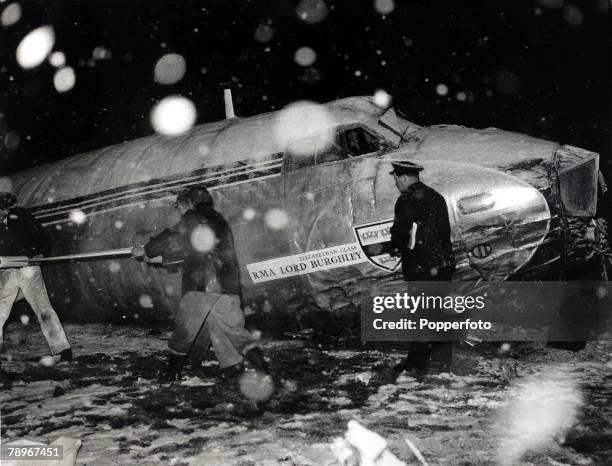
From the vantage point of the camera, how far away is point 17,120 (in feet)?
47.5

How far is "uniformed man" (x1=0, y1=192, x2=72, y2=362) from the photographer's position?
5277mm

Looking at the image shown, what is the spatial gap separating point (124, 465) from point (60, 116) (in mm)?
15366

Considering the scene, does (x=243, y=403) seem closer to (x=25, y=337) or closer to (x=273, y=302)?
(x=273, y=302)

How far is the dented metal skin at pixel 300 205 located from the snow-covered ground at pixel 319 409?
1006mm

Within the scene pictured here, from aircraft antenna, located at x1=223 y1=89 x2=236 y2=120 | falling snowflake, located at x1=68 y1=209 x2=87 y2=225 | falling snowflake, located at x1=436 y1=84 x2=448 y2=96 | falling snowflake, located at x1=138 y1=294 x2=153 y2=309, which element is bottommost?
falling snowflake, located at x1=138 y1=294 x2=153 y2=309

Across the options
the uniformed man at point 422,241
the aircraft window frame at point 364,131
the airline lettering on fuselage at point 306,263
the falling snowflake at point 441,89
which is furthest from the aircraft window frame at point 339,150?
the falling snowflake at point 441,89

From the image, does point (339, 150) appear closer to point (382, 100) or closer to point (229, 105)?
point (382, 100)

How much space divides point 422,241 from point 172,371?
283 centimetres

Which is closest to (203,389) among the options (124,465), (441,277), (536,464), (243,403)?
(243,403)

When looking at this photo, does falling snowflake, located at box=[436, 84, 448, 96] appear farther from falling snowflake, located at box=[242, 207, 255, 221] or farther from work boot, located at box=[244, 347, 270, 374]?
work boot, located at box=[244, 347, 270, 374]

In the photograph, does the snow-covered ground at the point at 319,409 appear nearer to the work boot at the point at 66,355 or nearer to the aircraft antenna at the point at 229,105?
the work boot at the point at 66,355

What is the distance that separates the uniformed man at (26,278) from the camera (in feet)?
17.3

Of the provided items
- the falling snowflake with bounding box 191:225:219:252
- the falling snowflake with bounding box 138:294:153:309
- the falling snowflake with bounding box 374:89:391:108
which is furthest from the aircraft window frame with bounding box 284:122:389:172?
the falling snowflake with bounding box 138:294:153:309

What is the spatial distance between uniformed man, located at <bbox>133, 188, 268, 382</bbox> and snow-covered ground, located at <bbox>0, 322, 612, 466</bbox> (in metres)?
0.37
